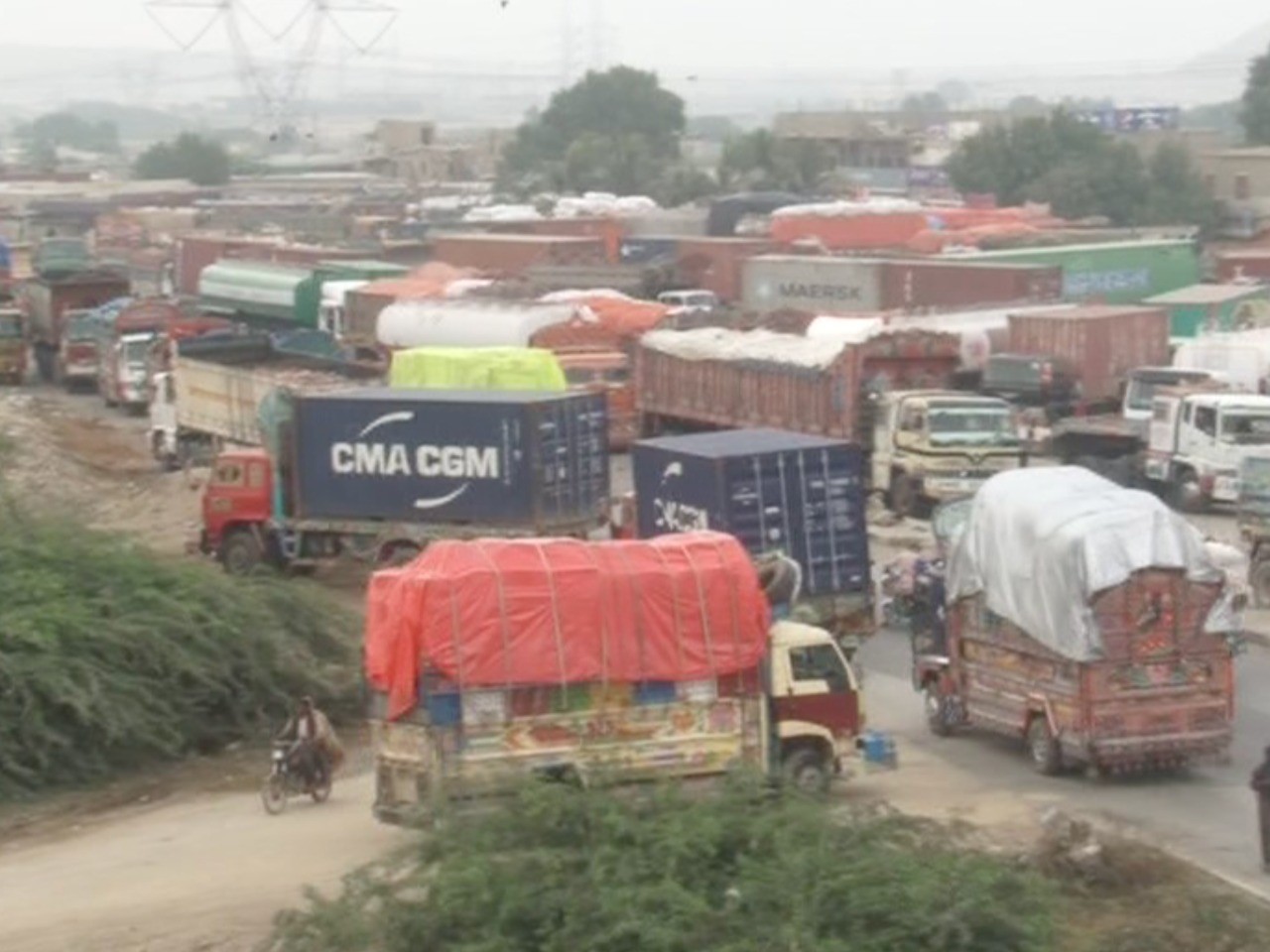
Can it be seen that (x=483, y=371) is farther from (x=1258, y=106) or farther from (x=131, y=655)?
(x=1258, y=106)

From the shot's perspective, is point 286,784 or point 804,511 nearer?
point 286,784

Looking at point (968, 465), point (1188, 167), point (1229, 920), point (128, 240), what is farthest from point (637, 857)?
point (1188, 167)

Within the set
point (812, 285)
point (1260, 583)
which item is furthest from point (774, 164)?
point (1260, 583)

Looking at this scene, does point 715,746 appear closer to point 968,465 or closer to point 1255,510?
point 1255,510

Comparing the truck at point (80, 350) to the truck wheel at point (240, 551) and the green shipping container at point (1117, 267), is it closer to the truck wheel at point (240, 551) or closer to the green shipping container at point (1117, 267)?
the green shipping container at point (1117, 267)

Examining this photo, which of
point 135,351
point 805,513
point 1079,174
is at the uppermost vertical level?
point 805,513
